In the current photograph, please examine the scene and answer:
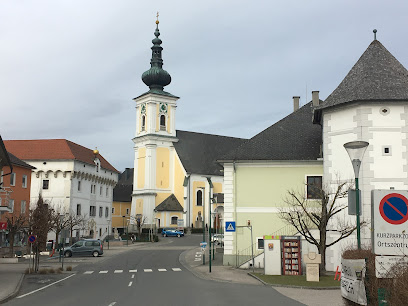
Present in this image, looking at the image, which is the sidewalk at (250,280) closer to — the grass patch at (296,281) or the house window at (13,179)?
the grass patch at (296,281)

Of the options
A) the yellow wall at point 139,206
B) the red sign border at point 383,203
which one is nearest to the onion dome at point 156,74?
the yellow wall at point 139,206

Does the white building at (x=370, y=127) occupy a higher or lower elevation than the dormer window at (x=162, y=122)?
lower

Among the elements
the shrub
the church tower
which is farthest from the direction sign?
the church tower

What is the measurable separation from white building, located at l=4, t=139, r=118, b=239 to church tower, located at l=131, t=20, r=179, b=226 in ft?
43.7

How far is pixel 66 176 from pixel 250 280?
4506cm

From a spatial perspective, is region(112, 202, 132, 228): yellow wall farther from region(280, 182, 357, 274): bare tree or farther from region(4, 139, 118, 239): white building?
region(280, 182, 357, 274): bare tree

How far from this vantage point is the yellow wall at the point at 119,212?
3671 inches

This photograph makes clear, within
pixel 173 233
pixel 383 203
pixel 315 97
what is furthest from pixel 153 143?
pixel 383 203

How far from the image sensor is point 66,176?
6406 cm

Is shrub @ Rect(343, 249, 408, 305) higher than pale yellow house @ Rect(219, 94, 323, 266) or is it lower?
lower

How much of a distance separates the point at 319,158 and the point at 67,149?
142 ft

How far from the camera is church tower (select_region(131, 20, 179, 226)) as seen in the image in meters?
84.8

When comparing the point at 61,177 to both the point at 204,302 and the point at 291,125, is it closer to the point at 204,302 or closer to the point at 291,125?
the point at 291,125

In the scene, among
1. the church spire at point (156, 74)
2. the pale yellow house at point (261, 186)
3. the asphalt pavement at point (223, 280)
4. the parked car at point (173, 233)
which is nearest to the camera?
the asphalt pavement at point (223, 280)
